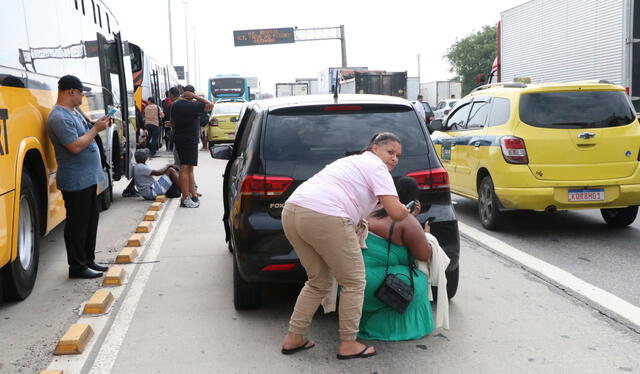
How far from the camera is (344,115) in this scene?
5.29 metres

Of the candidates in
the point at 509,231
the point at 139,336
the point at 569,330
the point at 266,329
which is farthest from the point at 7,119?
the point at 509,231

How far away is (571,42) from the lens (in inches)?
639

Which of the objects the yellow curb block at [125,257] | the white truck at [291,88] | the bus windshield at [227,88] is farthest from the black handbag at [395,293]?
the white truck at [291,88]

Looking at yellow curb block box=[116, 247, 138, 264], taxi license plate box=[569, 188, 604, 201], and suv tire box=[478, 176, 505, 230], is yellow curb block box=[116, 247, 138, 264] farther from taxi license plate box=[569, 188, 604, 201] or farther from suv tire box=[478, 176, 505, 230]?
taxi license plate box=[569, 188, 604, 201]

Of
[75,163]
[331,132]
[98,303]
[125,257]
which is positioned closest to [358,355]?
[331,132]

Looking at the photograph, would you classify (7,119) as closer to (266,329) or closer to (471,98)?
(266,329)

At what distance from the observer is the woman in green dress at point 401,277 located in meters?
4.68

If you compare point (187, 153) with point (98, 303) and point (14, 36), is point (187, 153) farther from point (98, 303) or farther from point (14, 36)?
point (98, 303)

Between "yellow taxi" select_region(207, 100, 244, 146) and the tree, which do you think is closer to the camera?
"yellow taxi" select_region(207, 100, 244, 146)

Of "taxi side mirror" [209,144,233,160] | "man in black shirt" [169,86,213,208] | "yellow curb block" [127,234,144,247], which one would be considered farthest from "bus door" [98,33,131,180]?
"taxi side mirror" [209,144,233,160]

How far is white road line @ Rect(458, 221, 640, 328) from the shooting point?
535 centimetres

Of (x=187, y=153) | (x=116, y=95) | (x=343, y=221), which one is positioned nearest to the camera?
(x=343, y=221)

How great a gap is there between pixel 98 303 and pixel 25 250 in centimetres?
105

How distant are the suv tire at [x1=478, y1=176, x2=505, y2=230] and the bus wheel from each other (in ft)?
16.3
